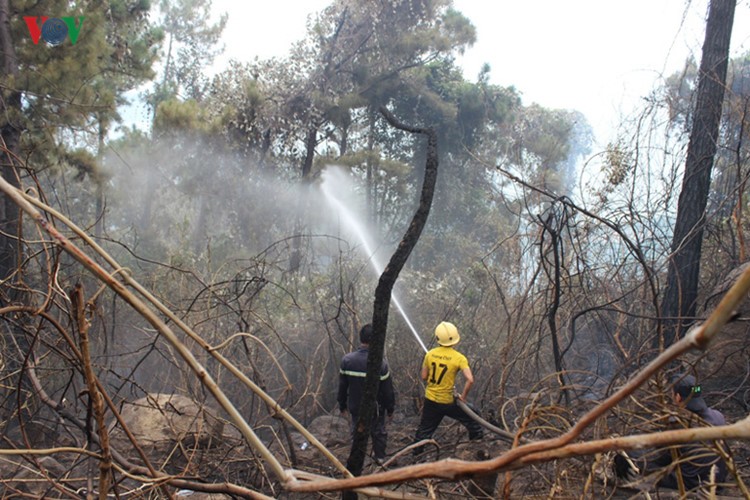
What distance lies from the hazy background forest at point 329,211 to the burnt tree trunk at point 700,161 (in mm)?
194

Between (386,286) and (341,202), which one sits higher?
(341,202)

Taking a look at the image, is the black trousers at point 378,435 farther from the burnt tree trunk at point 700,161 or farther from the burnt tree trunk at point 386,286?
the burnt tree trunk at point 386,286

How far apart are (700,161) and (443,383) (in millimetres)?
4065

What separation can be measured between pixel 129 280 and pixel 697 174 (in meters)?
7.16

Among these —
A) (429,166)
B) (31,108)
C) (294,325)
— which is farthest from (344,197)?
(429,166)

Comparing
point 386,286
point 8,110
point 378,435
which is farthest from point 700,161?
point 8,110

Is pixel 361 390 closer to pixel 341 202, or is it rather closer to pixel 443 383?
pixel 443 383

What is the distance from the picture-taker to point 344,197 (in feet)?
63.2

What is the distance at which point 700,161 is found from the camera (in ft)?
21.1

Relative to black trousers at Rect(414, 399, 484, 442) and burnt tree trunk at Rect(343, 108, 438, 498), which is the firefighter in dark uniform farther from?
burnt tree trunk at Rect(343, 108, 438, 498)

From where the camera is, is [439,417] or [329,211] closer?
[439,417]

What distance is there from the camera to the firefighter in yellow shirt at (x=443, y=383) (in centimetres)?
593

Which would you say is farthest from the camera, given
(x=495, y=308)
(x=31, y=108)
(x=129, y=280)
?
(x=495, y=308)

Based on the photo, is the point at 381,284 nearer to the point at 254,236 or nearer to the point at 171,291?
the point at 171,291
